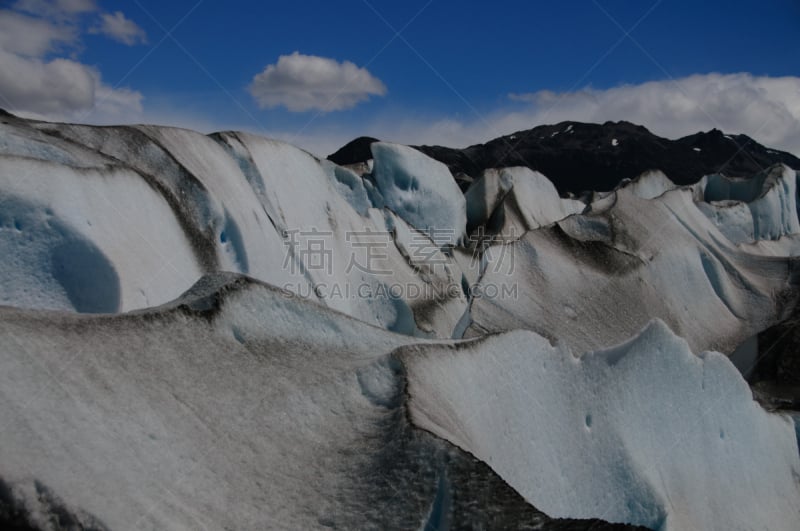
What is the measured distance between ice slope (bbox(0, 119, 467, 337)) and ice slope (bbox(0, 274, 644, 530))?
233cm

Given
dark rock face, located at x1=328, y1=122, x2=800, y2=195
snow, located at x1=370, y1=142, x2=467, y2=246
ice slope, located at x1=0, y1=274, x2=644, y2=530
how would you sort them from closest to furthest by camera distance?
ice slope, located at x1=0, y1=274, x2=644, y2=530 → snow, located at x1=370, y1=142, x2=467, y2=246 → dark rock face, located at x1=328, y1=122, x2=800, y2=195

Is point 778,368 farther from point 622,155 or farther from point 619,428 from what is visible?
point 622,155

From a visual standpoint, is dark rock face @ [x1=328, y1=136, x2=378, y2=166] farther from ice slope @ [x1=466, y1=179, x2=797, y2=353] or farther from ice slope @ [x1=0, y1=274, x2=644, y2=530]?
ice slope @ [x1=0, y1=274, x2=644, y2=530]

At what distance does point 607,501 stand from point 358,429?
2193 millimetres

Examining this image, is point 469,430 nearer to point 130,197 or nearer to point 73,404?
point 73,404

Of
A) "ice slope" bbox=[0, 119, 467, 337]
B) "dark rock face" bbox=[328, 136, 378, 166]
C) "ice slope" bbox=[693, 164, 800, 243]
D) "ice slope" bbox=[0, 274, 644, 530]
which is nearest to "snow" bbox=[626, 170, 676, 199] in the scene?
"ice slope" bbox=[693, 164, 800, 243]

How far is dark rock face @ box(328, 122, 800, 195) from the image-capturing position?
38344 mm

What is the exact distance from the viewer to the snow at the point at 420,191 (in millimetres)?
12844

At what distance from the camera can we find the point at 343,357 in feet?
13.5

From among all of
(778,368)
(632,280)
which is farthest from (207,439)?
(778,368)

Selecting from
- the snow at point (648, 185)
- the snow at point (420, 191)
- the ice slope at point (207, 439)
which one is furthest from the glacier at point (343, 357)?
the snow at point (648, 185)

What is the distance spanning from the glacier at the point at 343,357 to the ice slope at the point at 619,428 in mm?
20

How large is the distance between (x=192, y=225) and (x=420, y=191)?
6.60 metres

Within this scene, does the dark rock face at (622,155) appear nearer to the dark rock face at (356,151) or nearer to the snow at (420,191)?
the dark rock face at (356,151)
